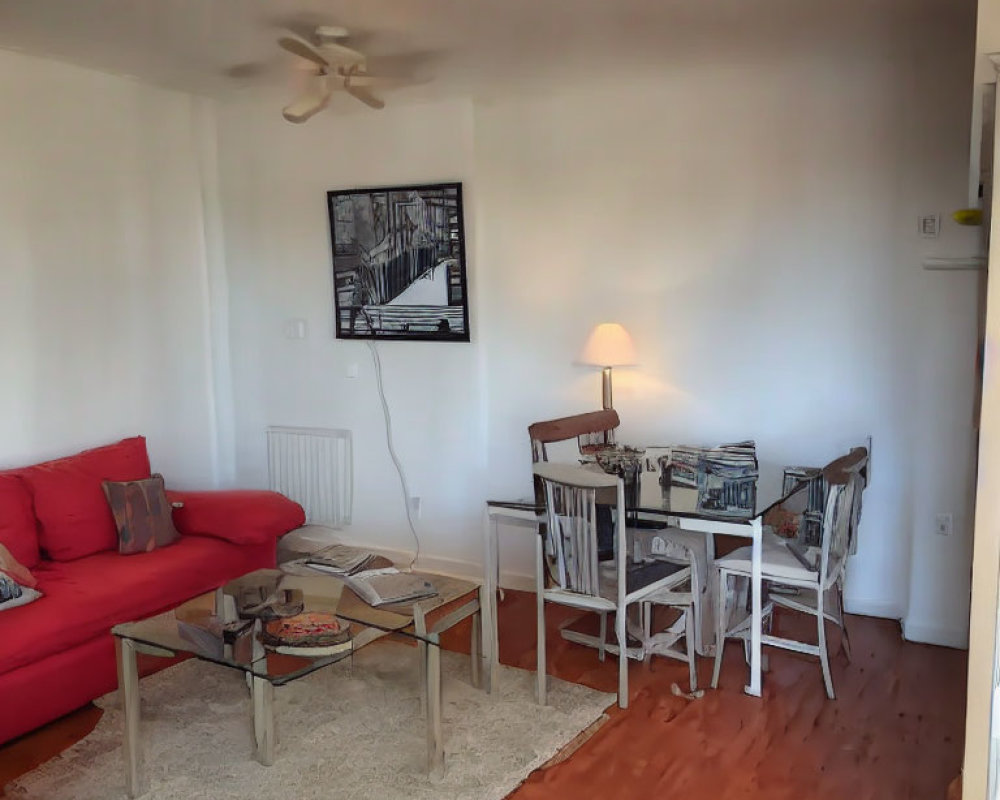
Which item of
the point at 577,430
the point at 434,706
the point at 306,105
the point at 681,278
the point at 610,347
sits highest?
the point at 306,105

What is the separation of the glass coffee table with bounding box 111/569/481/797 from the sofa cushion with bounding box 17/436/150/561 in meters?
0.96

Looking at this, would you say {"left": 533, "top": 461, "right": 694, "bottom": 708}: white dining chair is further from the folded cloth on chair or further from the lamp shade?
the lamp shade

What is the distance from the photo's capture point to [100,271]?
4.12 meters

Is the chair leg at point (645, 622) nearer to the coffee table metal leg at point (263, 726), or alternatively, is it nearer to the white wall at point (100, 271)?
the coffee table metal leg at point (263, 726)

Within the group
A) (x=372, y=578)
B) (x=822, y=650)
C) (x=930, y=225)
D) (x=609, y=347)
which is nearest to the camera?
(x=372, y=578)

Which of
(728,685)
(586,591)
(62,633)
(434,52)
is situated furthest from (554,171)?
(62,633)

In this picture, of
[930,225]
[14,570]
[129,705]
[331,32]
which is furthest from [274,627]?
[930,225]

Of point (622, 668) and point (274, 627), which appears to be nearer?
point (274, 627)

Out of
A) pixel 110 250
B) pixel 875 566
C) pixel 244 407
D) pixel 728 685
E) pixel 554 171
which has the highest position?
pixel 554 171

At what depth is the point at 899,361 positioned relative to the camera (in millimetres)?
3721

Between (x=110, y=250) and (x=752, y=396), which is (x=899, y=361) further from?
(x=110, y=250)

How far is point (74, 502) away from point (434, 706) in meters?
1.90

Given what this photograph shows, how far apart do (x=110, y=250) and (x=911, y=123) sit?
3.52 metres

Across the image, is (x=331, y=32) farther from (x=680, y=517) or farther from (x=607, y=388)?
(x=680, y=517)
